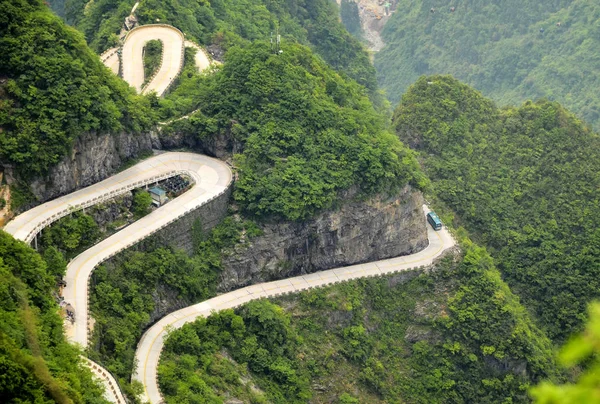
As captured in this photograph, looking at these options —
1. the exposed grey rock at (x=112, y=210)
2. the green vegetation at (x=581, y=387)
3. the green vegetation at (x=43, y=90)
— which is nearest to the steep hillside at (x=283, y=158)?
the exposed grey rock at (x=112, y=210)

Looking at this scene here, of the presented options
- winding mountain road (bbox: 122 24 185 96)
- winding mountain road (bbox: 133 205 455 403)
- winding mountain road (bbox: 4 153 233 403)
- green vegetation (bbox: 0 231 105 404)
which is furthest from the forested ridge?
winding mountain road (bbox: 122 24 185 96)

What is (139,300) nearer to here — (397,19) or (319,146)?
(319,146)

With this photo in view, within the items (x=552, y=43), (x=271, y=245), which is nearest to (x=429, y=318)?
(x=271, y=245)

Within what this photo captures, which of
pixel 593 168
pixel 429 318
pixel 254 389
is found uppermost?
pixel 593 168

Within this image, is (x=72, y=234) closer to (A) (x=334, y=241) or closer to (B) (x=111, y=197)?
(B) (x=111, y=197)

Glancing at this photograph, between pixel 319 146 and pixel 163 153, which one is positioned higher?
pixel 319 146

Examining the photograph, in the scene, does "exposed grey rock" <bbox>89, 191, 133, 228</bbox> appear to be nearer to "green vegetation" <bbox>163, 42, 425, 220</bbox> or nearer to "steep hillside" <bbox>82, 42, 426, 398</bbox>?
"steep hillside" <bbox>82, 42, 426, 398</bbox>

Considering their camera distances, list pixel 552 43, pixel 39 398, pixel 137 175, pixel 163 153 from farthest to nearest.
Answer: pixel 552 43, pixel 163 153, pixel 137 175, pixel 39 398
